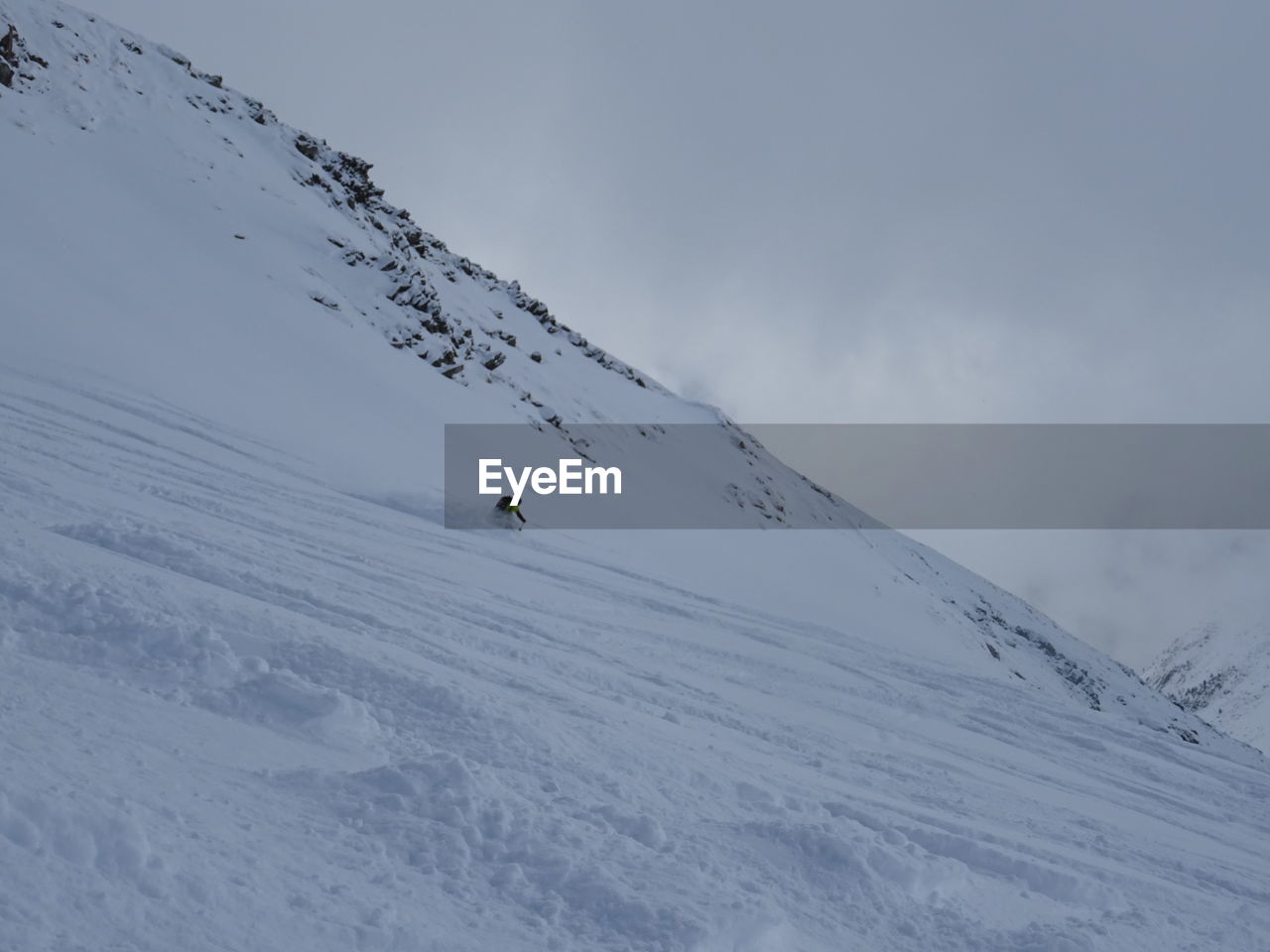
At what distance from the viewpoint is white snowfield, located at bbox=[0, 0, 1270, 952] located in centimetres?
447

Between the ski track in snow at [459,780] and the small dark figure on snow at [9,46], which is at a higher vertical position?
the small dark figure on snow at [9,46]

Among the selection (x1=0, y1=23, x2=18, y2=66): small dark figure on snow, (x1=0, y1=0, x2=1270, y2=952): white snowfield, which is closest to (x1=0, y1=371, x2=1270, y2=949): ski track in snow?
(x1=0, y1=0, x2=1270, y2=952): white snowfield

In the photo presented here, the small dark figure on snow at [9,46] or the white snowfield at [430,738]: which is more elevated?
the small dark figure on snow at [9,46]

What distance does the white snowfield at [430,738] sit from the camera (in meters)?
4.47

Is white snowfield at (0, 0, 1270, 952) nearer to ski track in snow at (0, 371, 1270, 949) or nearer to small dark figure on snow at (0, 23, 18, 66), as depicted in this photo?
ski track in snow at (0, 371, 1270, 949)

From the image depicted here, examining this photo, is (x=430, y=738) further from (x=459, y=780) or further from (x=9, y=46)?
(x=9, y=46)

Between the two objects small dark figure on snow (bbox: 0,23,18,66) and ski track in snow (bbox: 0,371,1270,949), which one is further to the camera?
small dark figure on snow (bbox: 0,23,18,66)

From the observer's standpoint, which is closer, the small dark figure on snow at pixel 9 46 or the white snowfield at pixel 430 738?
the white snowfield at pixel 430 738

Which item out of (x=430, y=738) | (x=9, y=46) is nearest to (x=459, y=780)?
(x=430, y=738)

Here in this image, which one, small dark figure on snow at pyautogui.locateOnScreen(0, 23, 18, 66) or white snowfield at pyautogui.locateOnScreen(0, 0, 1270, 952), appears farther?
small dark figure on snow at pyautogui.locateOnScreen(0, 23, 18, 66)

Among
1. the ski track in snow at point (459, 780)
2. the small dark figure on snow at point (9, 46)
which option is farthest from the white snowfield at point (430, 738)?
the small dark figure on snow at point (9, 46)

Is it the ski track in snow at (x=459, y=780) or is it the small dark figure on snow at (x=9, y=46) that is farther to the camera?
the small dark figure on snow at (x=9, y=46)

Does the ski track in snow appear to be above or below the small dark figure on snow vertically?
below

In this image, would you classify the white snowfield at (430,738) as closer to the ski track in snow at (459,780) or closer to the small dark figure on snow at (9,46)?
the ski track in snow at (459,780)
